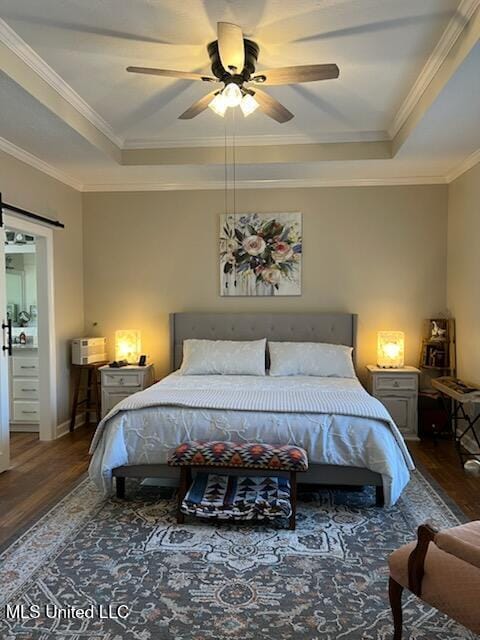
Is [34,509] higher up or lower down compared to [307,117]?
lower down

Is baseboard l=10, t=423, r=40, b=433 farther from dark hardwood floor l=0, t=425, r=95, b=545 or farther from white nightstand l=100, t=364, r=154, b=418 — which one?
white nightstand l=100, t=364, r=154, b=418

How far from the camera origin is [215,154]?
4523 mm

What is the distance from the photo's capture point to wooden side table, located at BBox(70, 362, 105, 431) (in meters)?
5.07

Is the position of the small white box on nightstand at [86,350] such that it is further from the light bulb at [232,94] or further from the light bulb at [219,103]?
the light bulb at [232,94]

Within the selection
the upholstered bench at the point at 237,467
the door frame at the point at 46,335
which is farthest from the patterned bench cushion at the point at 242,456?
the door frame at the point at 46,335

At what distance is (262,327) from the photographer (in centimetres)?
513

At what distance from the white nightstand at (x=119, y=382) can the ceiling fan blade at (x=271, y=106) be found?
2.96 meters

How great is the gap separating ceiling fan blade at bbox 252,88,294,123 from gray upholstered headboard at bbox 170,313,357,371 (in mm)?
2393

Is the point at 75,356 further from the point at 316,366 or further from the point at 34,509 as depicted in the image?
the point at 316,366

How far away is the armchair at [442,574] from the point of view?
4.85 feet

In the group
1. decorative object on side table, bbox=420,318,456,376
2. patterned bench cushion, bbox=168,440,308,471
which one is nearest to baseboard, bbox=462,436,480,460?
decorative object on side table, bbox=420,318,456,376

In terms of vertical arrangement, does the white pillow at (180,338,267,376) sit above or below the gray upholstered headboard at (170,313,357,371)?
below

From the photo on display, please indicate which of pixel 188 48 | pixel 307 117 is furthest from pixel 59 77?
pixel 307 117

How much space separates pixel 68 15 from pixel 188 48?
2.35 feet
